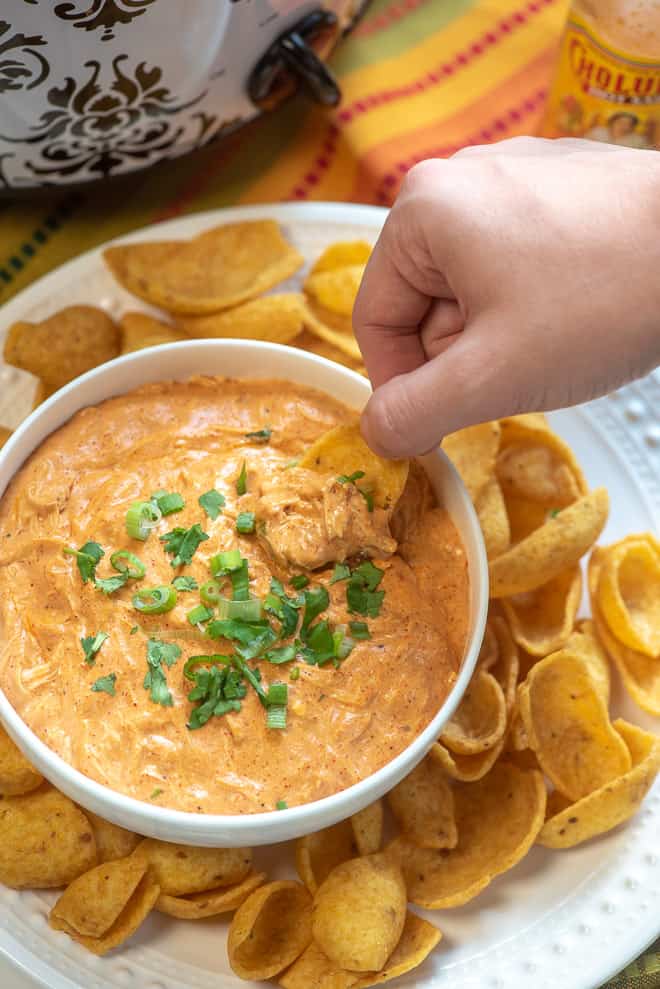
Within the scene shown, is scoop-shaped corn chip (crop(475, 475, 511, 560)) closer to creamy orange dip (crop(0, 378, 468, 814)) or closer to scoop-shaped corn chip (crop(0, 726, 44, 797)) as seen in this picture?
creamy orange dip (crop(0, 378, 468, 814))

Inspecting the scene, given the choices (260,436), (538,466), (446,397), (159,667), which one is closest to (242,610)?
(159,667)

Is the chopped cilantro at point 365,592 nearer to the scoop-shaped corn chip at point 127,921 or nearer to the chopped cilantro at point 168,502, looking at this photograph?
the chopped cilantro at point 168,502

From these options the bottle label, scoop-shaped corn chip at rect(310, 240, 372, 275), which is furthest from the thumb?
the bottle label

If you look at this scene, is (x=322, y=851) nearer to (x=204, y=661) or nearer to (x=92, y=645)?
(x=204, y=661)

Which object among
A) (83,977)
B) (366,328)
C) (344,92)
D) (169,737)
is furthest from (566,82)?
(83,977)

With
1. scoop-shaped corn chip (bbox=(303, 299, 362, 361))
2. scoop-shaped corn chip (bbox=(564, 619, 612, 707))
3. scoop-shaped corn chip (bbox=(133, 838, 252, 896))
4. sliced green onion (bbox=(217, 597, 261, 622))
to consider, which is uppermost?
scoop-shaped corn chip (bbox=(303, 299, 362, 361))

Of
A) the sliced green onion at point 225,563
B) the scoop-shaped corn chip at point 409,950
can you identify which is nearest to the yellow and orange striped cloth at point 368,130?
the sliced green onion at point 225,563
